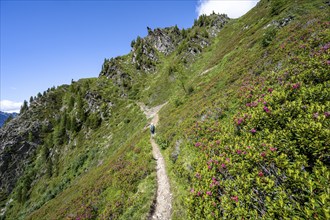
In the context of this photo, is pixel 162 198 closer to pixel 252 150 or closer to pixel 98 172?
pixel 252 150

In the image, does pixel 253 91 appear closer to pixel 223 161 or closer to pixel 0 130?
pixel 223 161

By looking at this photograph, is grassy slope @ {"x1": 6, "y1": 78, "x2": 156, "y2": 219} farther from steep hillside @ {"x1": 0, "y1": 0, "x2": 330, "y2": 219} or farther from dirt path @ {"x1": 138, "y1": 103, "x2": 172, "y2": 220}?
dirt path @ {"x1": 138, "y1": 103, "x2": 172, "y2": 220}

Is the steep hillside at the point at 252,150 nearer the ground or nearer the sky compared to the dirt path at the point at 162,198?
nearer the sky

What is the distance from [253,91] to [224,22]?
108 meters

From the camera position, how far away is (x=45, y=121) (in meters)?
99.2

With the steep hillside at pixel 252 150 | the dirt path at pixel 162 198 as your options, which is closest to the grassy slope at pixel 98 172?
the steep hillside at pixel 252 150

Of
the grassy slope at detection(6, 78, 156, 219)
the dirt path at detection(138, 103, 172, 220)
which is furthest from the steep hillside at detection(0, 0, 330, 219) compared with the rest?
the dirt path at detection(138, 103, 172, 220)

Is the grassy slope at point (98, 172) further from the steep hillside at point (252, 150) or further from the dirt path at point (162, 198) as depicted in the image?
the dirt path at point (162, 198)

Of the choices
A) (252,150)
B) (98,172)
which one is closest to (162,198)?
(252,150)

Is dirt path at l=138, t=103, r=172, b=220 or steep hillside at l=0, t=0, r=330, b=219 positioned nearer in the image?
steep hillside at l=0, t=0, r=330, b=219

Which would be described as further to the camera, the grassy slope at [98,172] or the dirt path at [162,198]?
the grassy slope at [98,172]

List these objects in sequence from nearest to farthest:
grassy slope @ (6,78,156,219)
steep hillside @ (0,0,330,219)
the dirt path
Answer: steep hillside @ (0,0,330,219) < the dirt path < grassy slope @ (6,78,156,219)

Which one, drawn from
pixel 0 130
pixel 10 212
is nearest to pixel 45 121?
pixel 0 130

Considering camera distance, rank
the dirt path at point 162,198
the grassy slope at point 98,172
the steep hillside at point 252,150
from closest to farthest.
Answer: the steep hillside at point 252,150
the dirt path at point 162,198
the grassy slope at point 98,172
